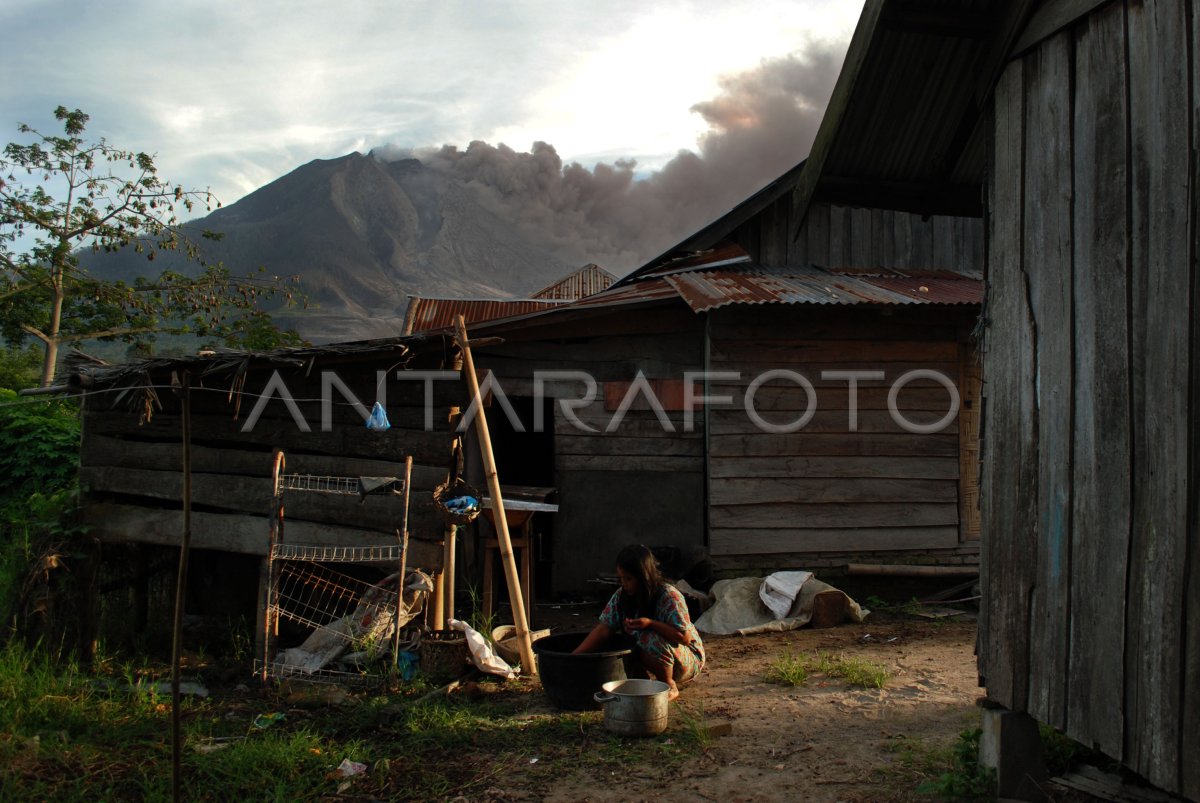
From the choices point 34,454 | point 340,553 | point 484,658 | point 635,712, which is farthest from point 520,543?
point 34,454

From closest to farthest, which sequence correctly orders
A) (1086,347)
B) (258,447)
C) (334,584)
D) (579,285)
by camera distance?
(1086,347)
(334,584)
(258,447)
(579,285)

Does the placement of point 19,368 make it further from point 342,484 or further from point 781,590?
point 781,590

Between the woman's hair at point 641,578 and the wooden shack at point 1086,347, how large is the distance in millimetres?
2243

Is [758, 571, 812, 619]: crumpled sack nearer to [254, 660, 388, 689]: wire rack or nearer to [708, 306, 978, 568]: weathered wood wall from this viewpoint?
[708, 306, 978, 568]: weathered wood wall

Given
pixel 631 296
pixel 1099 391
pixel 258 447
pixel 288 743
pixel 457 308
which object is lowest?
pixel 288 743

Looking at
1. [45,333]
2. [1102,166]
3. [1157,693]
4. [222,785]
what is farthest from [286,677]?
[45,333]

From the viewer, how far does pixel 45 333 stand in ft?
62.3

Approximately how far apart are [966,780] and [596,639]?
2.57 m

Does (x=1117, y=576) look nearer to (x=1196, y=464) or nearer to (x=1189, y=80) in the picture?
(x=1196, y=464)

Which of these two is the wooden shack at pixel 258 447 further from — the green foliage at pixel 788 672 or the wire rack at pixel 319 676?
the green foliage at pixel 788 672

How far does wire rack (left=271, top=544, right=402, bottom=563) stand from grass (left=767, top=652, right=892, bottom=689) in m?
2.98

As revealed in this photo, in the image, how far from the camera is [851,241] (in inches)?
459

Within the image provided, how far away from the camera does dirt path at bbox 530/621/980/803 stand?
175 inches

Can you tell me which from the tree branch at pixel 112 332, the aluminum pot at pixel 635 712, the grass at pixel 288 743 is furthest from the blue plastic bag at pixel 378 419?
the tree branch at pixel 112 332
